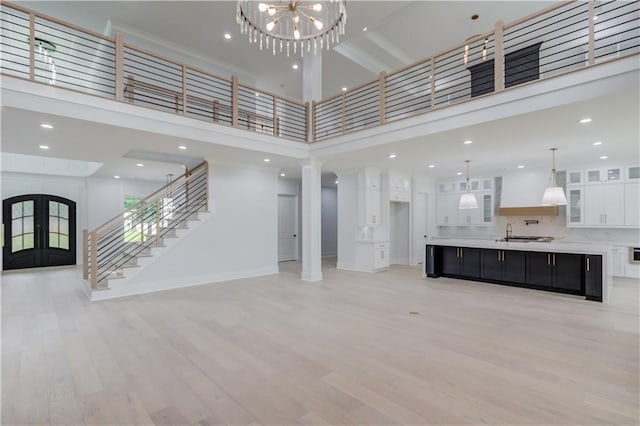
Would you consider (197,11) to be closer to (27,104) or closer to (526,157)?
(27,104)

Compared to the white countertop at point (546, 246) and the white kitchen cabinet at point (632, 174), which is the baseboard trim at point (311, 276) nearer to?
the white countertop at point (546, 246)

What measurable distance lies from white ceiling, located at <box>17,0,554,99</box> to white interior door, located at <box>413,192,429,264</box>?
4216mm

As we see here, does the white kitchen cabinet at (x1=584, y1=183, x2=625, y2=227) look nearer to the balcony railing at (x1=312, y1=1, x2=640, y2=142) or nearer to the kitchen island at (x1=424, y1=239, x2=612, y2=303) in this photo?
the kitchen island at (x1=424, y1=239, x2=612, y2=303)

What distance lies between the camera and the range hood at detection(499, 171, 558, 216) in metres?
8.51

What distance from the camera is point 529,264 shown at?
6199 millimetres

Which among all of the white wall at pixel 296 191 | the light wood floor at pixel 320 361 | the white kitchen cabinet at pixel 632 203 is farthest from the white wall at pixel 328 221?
the white kitchen cabinet at pixel 632 203

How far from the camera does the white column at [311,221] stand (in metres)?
7.21

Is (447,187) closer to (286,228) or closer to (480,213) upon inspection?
(480,213)

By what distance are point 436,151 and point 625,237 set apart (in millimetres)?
5705

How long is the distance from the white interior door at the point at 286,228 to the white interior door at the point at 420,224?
4.15 meters

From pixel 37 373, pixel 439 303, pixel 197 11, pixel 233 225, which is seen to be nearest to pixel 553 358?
pixel 439 303

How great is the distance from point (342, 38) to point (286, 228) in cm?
614

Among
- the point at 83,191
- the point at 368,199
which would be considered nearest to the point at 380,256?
the point at 368,199

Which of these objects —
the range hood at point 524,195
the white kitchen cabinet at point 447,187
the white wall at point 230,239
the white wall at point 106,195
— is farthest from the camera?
the white kitchen cabinet at point 447,187
